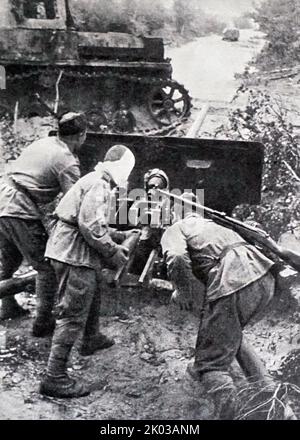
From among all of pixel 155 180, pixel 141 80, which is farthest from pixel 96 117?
pixel 155 180

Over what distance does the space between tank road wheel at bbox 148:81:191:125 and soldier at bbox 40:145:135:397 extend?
23.0 ft

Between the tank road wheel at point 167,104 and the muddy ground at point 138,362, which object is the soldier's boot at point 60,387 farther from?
the tank road wheel at point 167,104

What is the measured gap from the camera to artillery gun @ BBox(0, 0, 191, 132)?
1034cm

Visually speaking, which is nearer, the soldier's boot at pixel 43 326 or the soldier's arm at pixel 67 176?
the soldier's arm at pixel 67 176

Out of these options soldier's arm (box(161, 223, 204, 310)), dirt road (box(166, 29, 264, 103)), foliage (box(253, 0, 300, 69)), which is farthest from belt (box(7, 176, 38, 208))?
dirt road (box(166, 29, 264, 103))

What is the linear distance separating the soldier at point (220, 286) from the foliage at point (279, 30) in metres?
5.00

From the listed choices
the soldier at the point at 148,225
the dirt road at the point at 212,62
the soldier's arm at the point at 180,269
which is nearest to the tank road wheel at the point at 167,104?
the dirt road at the point at 212,62

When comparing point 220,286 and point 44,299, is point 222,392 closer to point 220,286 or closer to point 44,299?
point 220,286

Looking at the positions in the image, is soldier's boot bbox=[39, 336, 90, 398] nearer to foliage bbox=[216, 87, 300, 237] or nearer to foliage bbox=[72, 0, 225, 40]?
foliage bbox=[216, 87, 300, 237]

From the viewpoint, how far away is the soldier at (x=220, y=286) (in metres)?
3.83

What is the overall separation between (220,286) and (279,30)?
702 cm

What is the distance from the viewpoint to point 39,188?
4.77m

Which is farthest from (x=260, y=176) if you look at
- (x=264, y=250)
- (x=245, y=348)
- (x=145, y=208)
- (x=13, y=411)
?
(x=13, y=411)

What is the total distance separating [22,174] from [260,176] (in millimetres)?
2276
